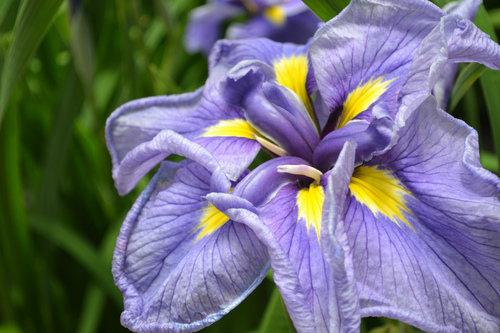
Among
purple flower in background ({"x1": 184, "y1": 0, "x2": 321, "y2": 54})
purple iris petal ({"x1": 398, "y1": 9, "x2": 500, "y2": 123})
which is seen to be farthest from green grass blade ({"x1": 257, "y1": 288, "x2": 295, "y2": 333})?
purple flower in background ({"x1": 184, "y1": 0, "x2": 321, "y2": 54})

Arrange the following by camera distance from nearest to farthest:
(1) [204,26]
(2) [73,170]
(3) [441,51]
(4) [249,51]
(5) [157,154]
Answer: (3) [441,51] → (5) [157,154] → (4) [249,51] → (2) [73,170] → (1) [204,26]

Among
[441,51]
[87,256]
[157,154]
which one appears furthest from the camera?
[87,256]

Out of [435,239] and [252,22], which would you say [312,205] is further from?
[252,22]

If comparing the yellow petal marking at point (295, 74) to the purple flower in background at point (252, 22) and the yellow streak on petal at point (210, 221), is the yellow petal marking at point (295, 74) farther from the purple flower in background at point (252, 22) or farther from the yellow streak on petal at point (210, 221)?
the purple flower in background at point (252, 22)

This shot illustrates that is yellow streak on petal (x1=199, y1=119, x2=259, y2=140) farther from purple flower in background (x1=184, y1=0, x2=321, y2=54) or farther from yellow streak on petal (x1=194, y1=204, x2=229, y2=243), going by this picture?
purple flower in background (x1=184, y1=0, x2=321, y2=54)

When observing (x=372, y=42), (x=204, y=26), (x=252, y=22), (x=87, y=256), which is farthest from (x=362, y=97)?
(x=252, y=22)

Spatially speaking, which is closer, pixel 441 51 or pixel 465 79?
pixel 441 51

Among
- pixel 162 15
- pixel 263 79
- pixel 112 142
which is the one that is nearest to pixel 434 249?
pixel 263 79
